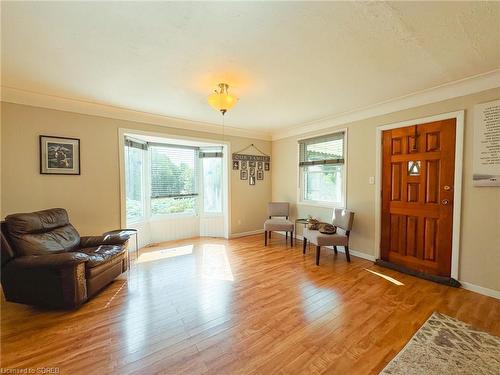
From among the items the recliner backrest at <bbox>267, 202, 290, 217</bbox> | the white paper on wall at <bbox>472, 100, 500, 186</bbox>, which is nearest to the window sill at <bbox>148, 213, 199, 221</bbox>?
the recliner backrest at <bbox>267, 202, 290, 217</bbox>

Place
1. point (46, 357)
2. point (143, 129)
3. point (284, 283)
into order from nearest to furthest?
point (46, 357), point (284, 283), point (143, 129)

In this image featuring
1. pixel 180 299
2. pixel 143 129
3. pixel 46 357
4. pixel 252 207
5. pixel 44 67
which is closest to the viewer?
pixel 46 357

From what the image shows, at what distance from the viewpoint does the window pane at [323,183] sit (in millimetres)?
4129

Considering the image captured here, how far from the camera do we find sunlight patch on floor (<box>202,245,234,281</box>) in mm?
3027

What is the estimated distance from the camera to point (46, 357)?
5.32 feet

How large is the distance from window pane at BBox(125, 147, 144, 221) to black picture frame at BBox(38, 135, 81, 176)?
0.78m

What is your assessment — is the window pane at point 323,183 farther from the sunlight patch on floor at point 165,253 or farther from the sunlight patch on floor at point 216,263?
the sunlight patch on floor at point 165,253

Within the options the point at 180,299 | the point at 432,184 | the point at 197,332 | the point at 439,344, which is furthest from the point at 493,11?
the point at 180,299

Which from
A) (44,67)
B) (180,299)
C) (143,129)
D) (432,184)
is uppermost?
(44,67)

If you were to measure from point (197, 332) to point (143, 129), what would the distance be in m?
3.30

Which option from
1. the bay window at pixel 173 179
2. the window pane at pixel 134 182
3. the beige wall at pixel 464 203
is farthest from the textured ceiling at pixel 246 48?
the bay window at pixel 173 179

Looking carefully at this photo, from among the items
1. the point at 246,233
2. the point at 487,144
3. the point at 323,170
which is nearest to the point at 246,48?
the point at 487,144

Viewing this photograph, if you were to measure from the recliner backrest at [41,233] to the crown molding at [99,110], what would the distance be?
1.46 meters

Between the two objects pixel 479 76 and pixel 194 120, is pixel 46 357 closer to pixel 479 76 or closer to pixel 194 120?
pixel 194 120
